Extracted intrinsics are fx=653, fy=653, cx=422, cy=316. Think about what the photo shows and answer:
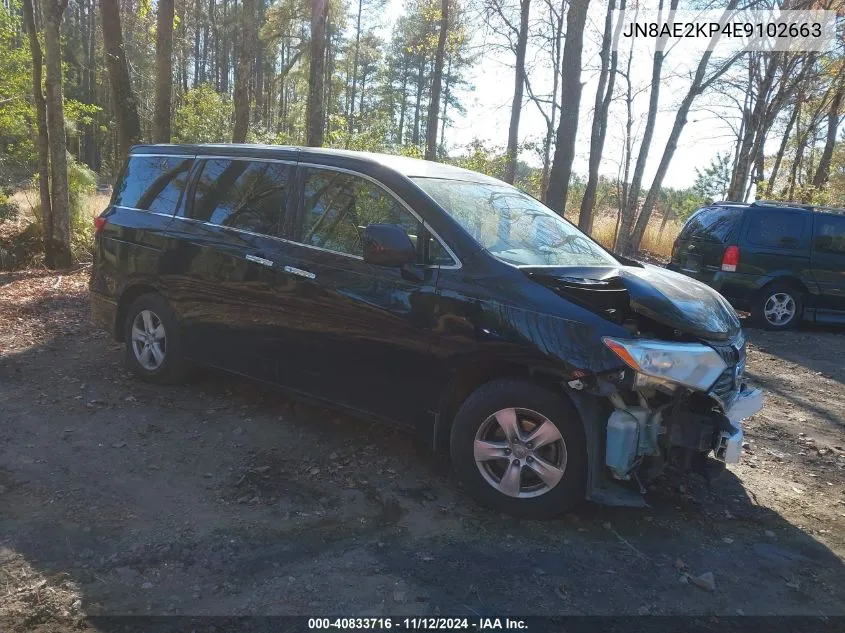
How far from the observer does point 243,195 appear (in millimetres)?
4961

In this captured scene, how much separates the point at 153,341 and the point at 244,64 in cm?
805

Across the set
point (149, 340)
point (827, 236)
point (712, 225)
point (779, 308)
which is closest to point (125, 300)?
point (149, 340)

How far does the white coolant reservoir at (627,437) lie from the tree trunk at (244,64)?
1049cm

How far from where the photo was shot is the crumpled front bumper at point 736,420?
3.48 m

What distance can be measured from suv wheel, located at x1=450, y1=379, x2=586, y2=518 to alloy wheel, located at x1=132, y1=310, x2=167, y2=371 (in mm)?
2903

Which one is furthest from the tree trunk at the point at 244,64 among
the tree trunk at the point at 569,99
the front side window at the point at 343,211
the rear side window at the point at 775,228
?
the rear side window at the point at 775,228

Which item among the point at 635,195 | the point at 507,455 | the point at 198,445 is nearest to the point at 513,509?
the point at 507,455

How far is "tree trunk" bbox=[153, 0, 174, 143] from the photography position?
10766 mm

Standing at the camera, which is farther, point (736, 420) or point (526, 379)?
point (736, 420)

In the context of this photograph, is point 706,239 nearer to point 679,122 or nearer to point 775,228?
point 775,228

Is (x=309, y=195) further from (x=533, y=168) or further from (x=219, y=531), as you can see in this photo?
(x=533, y=168)

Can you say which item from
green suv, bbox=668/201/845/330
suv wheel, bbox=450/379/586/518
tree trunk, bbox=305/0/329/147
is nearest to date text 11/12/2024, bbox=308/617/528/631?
suv wheel, bbox=450/379/586/518

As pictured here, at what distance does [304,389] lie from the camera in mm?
4484

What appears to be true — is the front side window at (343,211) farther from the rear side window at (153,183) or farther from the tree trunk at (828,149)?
the tree trunk at (828,149)
